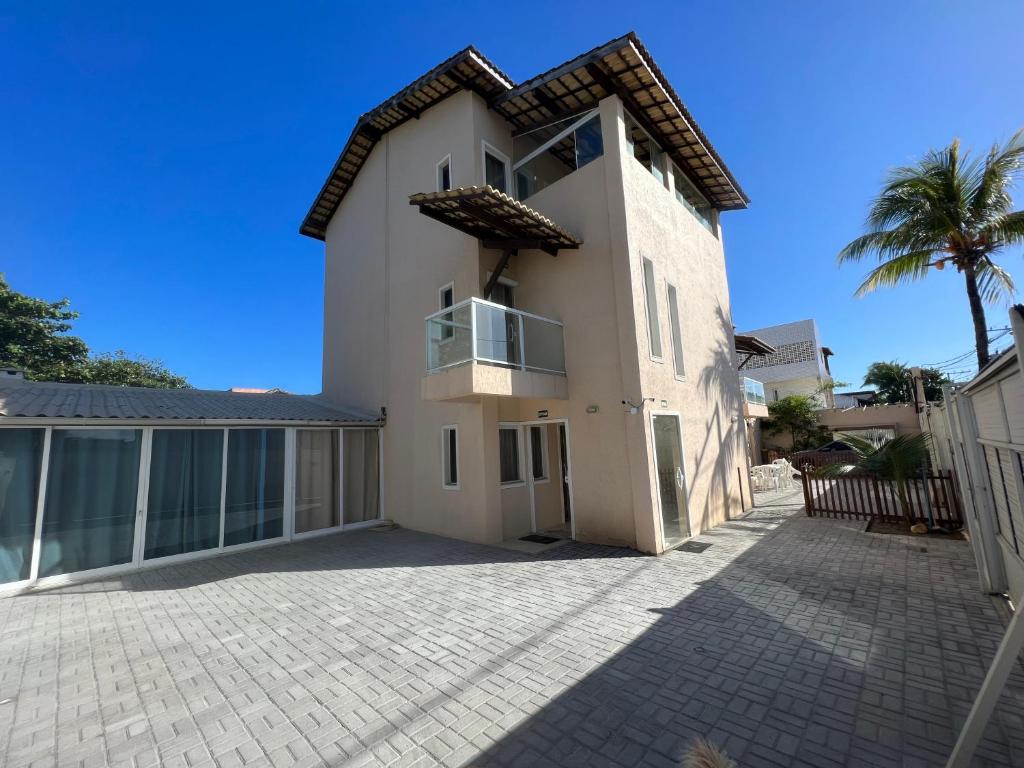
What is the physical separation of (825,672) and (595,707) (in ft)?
7.17

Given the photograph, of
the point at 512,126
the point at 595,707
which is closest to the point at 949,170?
the point at 512,126

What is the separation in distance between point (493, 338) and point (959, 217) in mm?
12032

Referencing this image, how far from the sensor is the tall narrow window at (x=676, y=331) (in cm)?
984

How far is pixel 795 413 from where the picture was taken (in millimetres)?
24625

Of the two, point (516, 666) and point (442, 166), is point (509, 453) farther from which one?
point (442, 166)

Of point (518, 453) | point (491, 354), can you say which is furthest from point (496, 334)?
point (518, 453)

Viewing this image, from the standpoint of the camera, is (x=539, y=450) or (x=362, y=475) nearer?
(x=539, y=450)

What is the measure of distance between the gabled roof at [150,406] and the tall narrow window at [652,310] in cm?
785

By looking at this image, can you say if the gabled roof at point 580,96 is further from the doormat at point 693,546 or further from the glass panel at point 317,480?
the doormat at point 693,546

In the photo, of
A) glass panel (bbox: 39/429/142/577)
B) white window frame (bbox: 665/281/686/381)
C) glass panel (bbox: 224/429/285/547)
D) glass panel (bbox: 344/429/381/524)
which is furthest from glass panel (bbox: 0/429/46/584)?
white window frame (bbox: 665/281/686/381)

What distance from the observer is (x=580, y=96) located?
9.42 m

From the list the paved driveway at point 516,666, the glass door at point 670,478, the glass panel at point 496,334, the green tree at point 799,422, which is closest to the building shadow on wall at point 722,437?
the glass door at point 670,478

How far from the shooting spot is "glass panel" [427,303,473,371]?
767 centimetres

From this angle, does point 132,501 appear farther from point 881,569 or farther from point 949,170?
point 949,170
